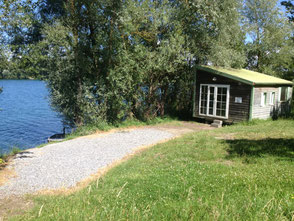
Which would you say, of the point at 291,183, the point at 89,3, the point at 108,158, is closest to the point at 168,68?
the point at 89,3

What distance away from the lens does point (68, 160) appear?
30.2 ft

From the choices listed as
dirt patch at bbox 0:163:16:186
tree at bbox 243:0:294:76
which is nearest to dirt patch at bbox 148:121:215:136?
dirt patch at bbox 0:163:16:186

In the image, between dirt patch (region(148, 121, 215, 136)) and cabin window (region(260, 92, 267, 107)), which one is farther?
cabin window (region(260, 92, 267, 107))

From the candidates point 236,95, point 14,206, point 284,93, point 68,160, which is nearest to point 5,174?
point 68,160

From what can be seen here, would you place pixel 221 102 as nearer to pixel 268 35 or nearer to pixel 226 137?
pixel 226 137

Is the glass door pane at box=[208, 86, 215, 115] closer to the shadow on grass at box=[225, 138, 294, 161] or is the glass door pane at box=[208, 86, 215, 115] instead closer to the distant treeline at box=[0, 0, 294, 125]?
the distant treeline at box=[0, 0, 294, 125]

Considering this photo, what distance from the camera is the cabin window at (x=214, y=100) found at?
638 inches

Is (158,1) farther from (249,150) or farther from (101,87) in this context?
(249,150)

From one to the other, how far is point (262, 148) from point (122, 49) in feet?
30.0

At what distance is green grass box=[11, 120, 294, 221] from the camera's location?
11.1 ft

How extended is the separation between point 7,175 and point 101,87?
762 centimetres

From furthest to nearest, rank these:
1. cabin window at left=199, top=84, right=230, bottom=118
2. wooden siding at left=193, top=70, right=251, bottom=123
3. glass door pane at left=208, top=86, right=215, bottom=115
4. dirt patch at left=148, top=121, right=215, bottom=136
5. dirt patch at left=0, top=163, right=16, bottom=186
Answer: glass door pane at left=208, top=86, right=215, bottom=115, cabin window at left=199, top=84, right=230, bottom=118, wooden siding at left=193, top=70, right=251, bottom=123, dirt patch at left=148, top=121, right=215, bottom=136, dirt patch at left=0, top=163, right=16, bottom=186

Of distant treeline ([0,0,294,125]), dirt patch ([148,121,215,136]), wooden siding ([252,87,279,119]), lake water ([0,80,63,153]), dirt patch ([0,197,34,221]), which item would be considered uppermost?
distant treeline ([0,0,294,125])

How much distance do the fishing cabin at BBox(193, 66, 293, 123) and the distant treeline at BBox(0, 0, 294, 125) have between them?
4.27 ft
